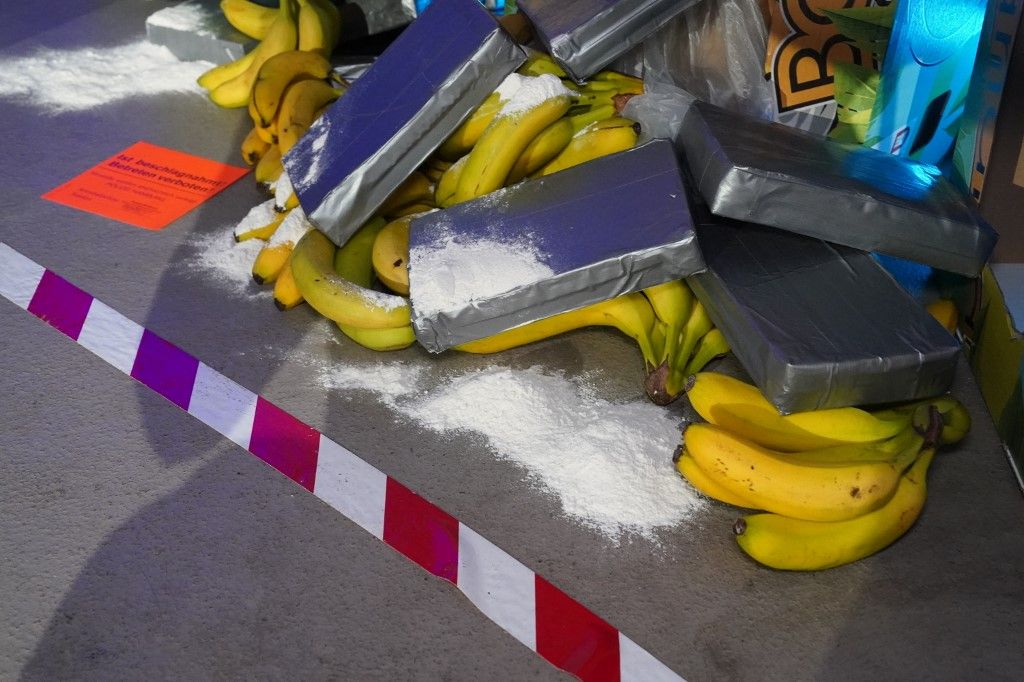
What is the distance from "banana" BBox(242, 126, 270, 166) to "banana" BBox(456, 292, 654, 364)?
48.0 inches

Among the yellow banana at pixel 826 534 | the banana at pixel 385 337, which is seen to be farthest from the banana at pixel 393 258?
the yellow banana at pixel 826 534

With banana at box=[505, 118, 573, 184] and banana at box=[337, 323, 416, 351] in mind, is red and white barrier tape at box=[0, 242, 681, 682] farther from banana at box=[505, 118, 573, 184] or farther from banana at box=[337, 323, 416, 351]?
banana at box=[505, 118, 573, 184]

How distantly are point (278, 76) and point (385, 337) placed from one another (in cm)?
121

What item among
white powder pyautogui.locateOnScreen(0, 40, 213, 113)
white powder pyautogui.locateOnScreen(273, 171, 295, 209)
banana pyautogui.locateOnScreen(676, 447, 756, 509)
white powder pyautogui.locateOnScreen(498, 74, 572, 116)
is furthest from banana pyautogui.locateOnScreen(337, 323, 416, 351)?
white powder pyautogui.locateOnScreen(0, 40, 213, 113)

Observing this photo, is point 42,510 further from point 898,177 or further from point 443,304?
point 898,177

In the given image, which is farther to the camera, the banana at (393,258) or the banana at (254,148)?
the banana at (254,148)

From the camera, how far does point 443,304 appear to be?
2055 millimetres

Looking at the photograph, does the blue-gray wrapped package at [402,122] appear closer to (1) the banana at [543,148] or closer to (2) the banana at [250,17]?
(1) the banana at [543,148]

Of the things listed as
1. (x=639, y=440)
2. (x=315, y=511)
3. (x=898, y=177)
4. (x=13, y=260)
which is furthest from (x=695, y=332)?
(x=13, y=260)

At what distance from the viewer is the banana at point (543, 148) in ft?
8.05

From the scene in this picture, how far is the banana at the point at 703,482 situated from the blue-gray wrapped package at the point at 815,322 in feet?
0.68

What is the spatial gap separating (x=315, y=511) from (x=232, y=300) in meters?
0.85

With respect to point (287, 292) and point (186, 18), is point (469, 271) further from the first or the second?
point (186, 18)

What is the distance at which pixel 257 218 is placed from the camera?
8.88 feet
